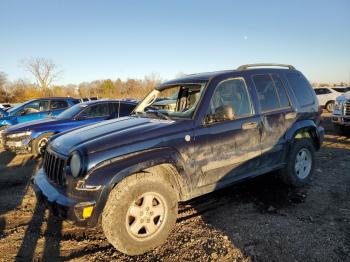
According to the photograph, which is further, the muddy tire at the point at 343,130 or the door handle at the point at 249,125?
the muddy tire at the point at 343,130

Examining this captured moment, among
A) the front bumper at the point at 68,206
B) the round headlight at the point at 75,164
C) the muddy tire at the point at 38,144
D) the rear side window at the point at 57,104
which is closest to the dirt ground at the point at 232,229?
the front bumper at the point at 68,206

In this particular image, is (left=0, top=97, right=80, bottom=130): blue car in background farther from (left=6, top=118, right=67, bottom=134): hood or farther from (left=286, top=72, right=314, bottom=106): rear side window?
(left=286, top=72, right=314, bottom=106): rear side window

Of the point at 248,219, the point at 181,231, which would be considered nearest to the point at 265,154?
the point at 248,219

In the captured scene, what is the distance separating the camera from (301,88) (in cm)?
559

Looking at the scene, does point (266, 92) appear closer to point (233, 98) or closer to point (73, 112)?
point (233, 98)

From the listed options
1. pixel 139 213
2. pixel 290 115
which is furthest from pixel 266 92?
pixel 139 213

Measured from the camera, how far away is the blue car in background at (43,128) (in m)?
8.52

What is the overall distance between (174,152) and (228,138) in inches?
35.6

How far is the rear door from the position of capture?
4797mm

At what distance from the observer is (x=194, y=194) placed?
3998 millimetres

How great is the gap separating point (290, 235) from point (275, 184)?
2.05 metres

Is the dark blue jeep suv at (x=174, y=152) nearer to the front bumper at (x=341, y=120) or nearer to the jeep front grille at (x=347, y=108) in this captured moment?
the front bumper at (x=341, y=120)

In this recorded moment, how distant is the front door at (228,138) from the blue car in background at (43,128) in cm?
516

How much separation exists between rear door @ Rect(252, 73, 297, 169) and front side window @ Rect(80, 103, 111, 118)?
566 cm
